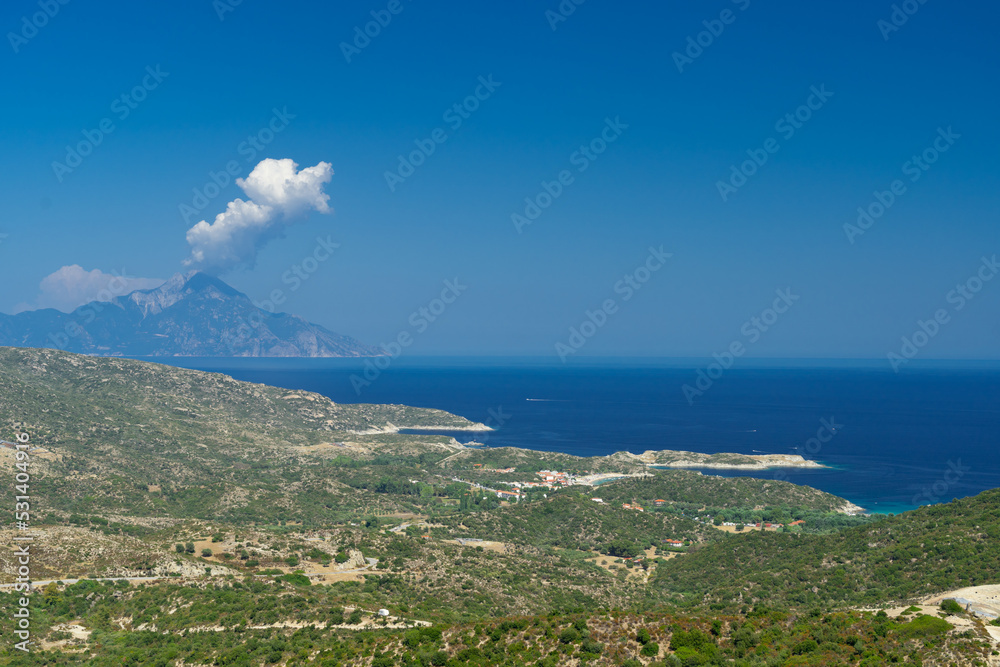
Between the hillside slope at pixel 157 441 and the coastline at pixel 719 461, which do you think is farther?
the coastline at pixel 719 461

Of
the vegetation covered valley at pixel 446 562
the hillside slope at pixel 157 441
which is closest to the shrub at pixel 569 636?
the vegetation covered valley at pixel 446 562

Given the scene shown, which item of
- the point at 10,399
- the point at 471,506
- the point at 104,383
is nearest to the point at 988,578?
the point at 471,506

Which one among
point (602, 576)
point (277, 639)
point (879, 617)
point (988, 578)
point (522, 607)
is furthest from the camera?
point (602, 576)

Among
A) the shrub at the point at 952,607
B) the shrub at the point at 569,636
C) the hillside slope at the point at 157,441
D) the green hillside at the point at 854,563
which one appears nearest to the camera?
the shrub at the point at 952,607

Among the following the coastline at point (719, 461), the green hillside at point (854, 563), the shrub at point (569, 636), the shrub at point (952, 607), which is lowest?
the shrub at point (569, 636)

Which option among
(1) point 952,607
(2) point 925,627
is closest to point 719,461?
(1) point 952,607

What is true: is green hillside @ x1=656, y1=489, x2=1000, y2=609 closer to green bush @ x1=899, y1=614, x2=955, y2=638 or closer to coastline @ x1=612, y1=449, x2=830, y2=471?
green bush @ x1=899, y1=614, x2=955, y2=638

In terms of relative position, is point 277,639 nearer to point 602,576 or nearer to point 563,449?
point 602,576

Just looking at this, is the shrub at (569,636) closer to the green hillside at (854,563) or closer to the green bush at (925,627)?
the green hillside at (854,563)

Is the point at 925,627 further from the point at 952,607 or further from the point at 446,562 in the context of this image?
the point at 446,562

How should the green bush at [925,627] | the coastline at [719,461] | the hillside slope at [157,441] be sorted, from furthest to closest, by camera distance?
the coastline at [719,461], the hillside slope at [157,441], the green bush at [925,627]

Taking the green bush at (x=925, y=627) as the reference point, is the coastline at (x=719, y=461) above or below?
above
